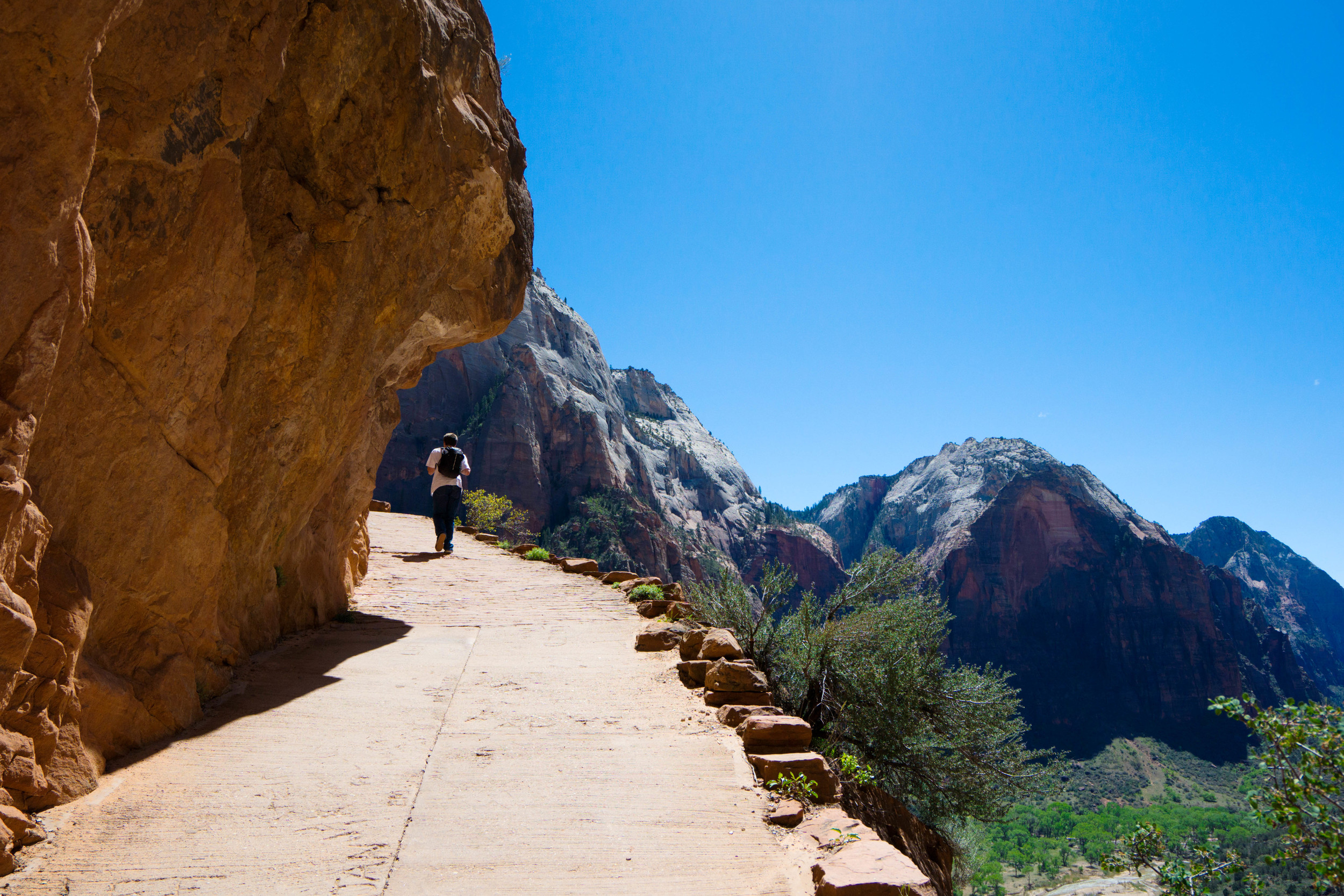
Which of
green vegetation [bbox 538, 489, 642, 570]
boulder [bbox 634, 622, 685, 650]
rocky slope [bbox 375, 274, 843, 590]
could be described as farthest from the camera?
rocky slope [bbox 375, 274, 843, 590]

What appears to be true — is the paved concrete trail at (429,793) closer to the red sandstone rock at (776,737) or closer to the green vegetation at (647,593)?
the red sandstone rock at (776,737)

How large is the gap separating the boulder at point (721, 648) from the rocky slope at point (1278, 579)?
465ft

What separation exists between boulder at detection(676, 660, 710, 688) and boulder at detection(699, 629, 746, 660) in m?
0.08

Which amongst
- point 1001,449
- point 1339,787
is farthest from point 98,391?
point 1001,449

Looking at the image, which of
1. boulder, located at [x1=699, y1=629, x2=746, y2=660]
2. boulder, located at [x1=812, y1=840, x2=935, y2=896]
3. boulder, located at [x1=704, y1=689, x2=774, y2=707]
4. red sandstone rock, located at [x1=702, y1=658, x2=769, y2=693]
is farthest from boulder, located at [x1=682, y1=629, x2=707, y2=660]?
boulder, located at [x1=812, y1=840, x2=935, y2=896]

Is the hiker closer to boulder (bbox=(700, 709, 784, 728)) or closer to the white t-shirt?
the white t-shirt

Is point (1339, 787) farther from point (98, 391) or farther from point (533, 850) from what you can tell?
point (98, 391)

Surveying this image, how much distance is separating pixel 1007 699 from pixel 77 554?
1062 centimetres

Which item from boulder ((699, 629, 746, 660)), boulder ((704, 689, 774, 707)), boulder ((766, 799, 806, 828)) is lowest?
boulder ((766, 799, 806, 828))

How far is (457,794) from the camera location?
13.3 feet

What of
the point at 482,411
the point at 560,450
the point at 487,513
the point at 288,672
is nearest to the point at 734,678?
the point at 288,672

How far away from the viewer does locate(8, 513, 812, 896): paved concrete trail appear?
319cm

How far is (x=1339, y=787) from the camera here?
3.60 meters

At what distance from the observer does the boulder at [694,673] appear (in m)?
6.45
